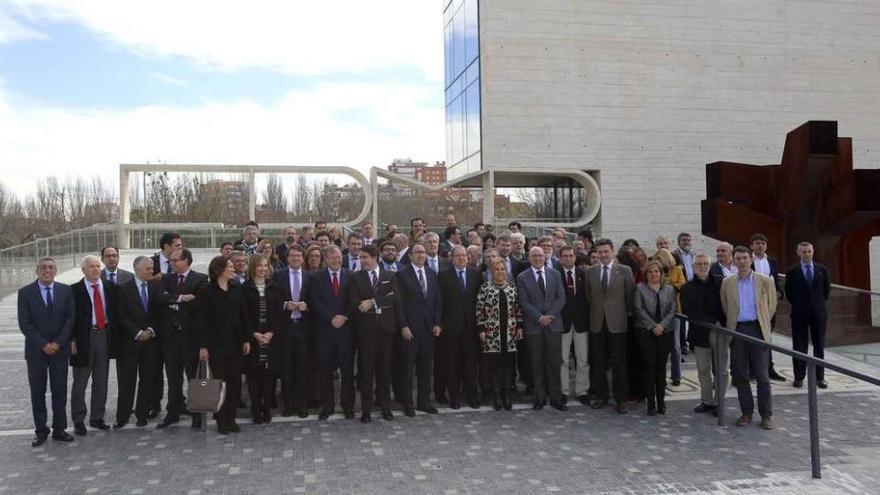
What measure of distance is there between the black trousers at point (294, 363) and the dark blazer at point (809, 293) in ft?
19.6

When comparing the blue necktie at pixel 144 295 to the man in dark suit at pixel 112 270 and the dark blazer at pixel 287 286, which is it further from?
the dark blazer at pixel 287 286

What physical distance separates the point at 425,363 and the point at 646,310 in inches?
94.6

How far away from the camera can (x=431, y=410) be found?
280 inches

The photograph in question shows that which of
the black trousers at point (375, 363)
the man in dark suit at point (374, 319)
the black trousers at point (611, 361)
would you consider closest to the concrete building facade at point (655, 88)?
the black trousers at point (611, 361)

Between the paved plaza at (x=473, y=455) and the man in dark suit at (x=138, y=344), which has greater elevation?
the man in dark suit at (x=138, y=344)

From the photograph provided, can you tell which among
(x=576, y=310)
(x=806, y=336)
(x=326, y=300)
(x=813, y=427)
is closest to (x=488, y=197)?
(x=806, y=336)

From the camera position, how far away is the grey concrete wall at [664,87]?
25.2 m

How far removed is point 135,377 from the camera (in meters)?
6.80

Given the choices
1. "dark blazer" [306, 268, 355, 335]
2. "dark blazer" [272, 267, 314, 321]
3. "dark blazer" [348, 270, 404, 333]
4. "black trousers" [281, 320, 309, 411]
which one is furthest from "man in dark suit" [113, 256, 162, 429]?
"dark blazer" [348, 270, 404, 333]

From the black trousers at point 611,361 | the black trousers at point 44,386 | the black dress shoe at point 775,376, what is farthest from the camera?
the black dress shoe at point 775,376

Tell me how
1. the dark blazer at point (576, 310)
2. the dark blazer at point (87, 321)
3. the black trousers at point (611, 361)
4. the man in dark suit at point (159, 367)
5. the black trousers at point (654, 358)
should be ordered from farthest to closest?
1. the dark blazer at point (576, 310)
2. the black trousers at point (611, 361)
3. the black trousers at point (654, 358)
4. the man in dark suit at point (159, 367)
5. the dark blazer at point (87, 321)

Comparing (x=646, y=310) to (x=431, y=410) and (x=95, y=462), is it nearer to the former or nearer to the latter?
(x=431, y=410)

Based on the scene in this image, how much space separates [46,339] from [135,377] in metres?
0.92

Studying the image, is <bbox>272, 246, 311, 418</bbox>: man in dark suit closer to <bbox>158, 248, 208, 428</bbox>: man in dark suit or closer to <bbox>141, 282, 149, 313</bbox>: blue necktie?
<bbox>158, 248, 208, 428</bbox>: man in dark suit
